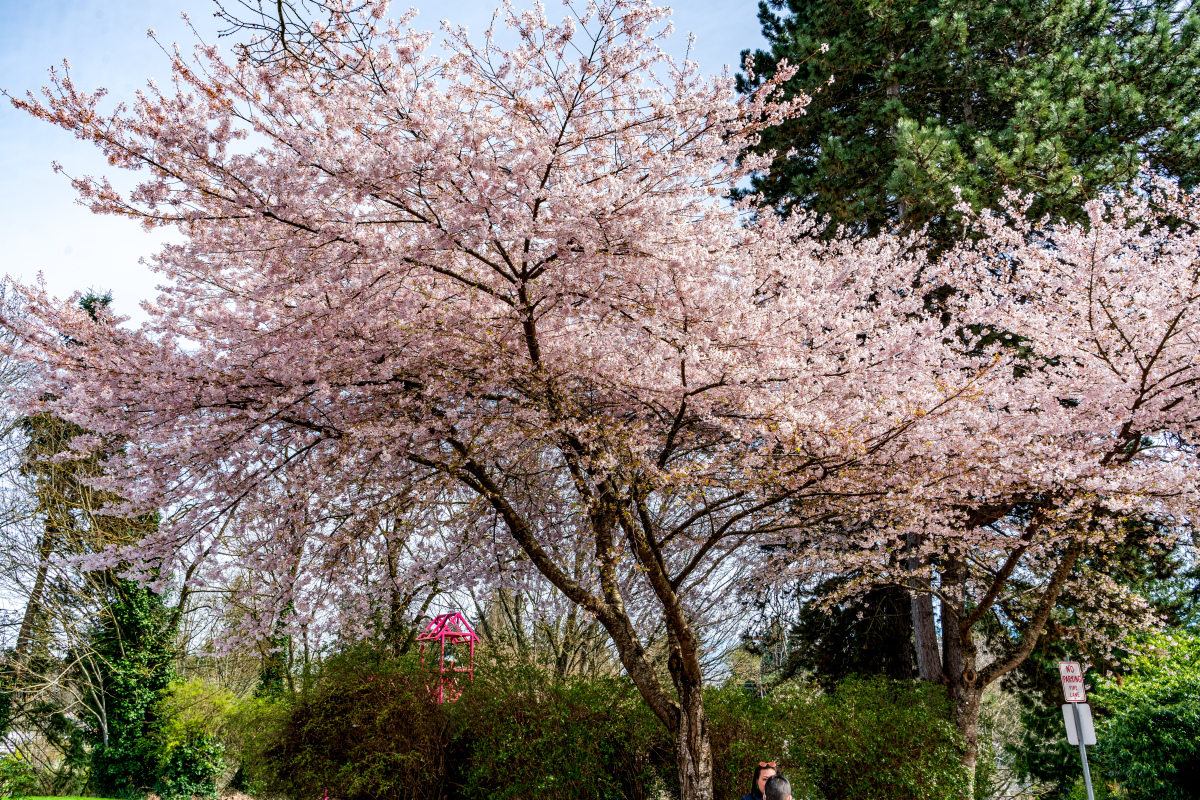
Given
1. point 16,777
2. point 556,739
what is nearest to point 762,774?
point 556,739

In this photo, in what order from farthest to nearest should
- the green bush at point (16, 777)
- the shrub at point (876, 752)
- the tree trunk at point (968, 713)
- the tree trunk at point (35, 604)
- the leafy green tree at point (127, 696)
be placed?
the leafy green tree at point (127, 696)
the tree trunk at point (35, 604)
the green bush at point (16, 777)
the tree trunk at point (968, 713)
the shrub at point (876, 752)

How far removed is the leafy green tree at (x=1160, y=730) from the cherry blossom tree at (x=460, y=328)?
4091mm

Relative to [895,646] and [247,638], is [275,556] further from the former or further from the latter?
[895,646]

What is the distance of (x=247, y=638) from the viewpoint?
21.3 feet

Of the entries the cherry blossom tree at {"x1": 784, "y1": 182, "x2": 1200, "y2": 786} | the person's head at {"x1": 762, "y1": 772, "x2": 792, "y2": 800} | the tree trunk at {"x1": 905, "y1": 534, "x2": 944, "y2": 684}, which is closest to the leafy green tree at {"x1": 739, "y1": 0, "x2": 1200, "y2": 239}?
the cherry blossom tree at {"x1": 784, "y1": 182, "x2": 1200, "y2": 786}

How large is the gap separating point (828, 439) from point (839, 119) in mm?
8110

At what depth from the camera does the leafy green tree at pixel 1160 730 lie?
7.41 m

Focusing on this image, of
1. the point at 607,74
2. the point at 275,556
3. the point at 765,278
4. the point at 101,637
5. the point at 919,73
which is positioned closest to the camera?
the point at 607,74

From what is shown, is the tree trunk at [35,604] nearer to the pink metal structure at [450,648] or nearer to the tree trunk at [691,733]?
the pink metal structure at [450,648]

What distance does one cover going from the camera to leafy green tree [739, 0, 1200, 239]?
32.2ft

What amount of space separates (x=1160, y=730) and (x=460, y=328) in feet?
27.6

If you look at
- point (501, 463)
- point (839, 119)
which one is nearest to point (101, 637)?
point (501, 463)

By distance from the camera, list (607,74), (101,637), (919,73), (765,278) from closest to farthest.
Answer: (607,74)
(765,278)
(919,73)
(101,637)

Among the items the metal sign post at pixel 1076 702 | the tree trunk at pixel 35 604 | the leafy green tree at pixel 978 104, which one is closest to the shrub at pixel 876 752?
the metal sign post at pixel 1076 702
